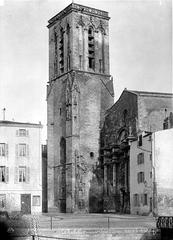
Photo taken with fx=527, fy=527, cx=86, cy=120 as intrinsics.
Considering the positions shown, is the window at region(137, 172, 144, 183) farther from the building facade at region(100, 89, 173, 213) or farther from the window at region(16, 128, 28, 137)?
the window at region(16, 128, 28, 137)

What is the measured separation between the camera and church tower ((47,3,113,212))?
185 feet

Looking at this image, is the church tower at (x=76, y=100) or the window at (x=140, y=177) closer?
the window at (x=140, y=177)

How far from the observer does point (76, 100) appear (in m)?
57.3

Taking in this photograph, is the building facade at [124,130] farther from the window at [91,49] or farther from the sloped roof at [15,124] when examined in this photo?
the sloped roof at [15,124]

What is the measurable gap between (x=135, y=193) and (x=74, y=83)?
54.1ft

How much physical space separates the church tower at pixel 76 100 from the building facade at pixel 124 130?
241 centimetres

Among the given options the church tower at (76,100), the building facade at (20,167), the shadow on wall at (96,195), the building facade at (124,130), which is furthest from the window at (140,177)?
the church tower at (76,100)

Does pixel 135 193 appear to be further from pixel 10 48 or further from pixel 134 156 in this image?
pixel 10 48

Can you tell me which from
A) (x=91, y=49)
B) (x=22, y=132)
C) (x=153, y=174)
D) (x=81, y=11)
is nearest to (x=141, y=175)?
(x=153, y=174)

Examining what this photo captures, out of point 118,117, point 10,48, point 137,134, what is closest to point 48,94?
point 118,117

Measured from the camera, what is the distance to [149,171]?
42688 millimetres

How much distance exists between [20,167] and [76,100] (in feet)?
39.9

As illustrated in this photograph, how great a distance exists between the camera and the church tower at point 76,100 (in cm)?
5634

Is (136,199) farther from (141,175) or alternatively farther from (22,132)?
(22,132)
